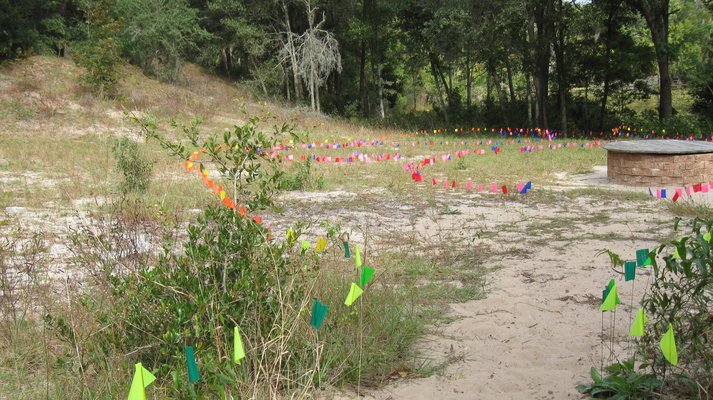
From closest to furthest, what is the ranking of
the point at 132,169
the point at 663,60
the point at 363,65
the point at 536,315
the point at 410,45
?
the point at 536,315, the point at 132,169, the point at 663,60, the point at 410,45, the point at 363,65

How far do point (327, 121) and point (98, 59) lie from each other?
8.78m

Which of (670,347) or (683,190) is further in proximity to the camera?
(683,190)

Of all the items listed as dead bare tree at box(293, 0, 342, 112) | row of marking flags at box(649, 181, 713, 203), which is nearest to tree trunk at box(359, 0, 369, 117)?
dead bare tree at box(293, 0, 342, 112)

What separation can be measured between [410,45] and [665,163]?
55.6 feet

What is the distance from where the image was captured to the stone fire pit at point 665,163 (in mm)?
10922

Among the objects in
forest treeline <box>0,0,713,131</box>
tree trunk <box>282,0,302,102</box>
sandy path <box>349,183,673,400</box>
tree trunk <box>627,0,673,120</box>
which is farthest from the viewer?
tree trunk <box>282,0,302,102</box>

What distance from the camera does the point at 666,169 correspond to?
11031mm

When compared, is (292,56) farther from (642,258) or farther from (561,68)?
(642,258)

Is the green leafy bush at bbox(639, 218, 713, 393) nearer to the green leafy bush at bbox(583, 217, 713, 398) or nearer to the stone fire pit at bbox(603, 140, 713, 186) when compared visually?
the green leafy bush at bbox(583, 217, 713, 398)

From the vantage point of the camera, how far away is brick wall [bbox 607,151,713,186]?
10.9 metres

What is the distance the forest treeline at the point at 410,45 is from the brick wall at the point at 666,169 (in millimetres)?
10692

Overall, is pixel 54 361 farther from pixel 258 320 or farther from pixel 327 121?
pixel 327 121

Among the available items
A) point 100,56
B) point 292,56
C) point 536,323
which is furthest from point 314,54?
point 536,323

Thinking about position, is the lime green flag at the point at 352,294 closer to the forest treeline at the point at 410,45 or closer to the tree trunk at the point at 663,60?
the forest treeline at the point at 410,45
